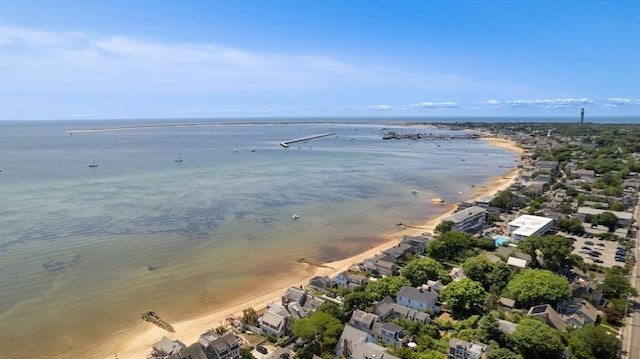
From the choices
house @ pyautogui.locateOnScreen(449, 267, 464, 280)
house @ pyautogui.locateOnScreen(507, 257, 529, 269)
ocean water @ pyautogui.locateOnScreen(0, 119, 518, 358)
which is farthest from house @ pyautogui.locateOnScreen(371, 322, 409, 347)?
house @ pyautogui.locateOnScreen(507, 257, 529, 269)

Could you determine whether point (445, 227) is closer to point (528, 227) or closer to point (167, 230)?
point (528, 227)

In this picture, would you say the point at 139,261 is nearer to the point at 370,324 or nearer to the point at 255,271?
the point at 255,271

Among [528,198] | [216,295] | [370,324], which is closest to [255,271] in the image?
[216,295]

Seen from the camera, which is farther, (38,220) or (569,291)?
(38,220)

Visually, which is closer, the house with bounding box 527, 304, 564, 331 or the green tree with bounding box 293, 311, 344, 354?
the green tree with bounding box 293, 311, 344, 354

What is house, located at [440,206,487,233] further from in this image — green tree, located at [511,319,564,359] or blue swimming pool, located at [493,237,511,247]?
green tree, located at [511,319,564,359]

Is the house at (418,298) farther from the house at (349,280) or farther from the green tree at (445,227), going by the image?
the green tree at (445,227)
